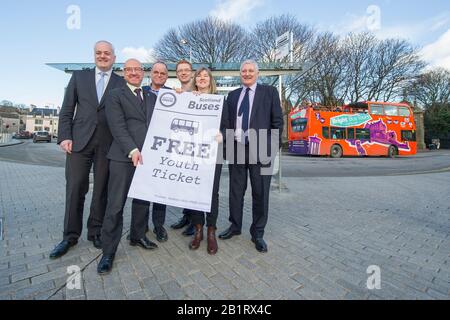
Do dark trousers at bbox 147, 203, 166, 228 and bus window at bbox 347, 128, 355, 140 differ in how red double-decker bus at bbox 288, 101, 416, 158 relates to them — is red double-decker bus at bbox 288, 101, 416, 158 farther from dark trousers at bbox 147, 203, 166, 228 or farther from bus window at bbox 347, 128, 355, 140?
dark trousers at bbox 147, 203, 166, 228

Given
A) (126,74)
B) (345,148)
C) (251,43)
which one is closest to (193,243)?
(126,74)

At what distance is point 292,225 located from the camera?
3650 mm

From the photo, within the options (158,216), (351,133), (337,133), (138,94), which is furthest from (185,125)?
(351,133)

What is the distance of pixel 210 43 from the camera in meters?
24.8

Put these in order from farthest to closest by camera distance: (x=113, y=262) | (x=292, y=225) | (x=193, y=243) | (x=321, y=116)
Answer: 1. (x=321, y=116)
2. (x=292, y=225)
3. (x=193, y=243)
4. (x=113, y=262)

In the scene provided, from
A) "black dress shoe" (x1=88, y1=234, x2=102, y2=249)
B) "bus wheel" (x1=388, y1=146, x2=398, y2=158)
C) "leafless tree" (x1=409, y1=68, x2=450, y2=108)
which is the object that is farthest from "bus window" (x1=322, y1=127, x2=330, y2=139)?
"leafless tree" (x1=409, y1=68, x2=450, y2=108)

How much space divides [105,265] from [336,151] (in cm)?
1862

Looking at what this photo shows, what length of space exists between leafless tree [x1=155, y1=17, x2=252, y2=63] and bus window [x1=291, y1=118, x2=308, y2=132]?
1028cm

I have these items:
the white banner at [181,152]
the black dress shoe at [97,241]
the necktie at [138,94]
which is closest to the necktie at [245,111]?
the white banner at [181,152]

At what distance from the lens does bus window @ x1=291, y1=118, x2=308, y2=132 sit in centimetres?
1746

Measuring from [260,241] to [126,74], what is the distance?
7.96 feet

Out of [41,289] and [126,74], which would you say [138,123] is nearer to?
[126,74]

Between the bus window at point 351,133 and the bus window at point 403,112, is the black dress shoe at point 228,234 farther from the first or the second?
the bus window at point 403,112

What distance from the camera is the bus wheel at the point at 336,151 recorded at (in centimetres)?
1780
